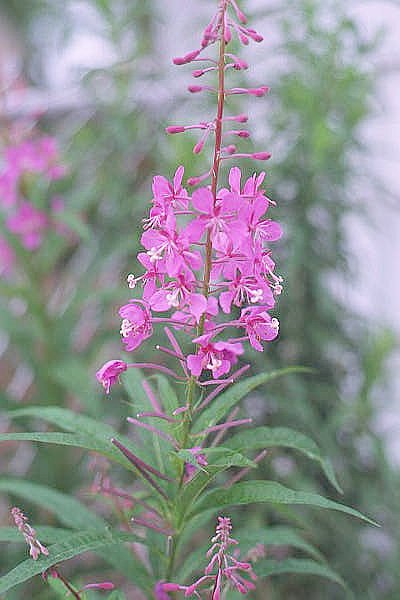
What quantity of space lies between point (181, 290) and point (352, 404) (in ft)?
2.70

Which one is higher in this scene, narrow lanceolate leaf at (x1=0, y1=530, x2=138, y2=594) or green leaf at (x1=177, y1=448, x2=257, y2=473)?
green leaf at (x1=177, y1=448, x2=257, y2=473)

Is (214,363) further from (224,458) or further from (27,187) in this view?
(27,187)

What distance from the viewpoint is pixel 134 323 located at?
67 centimetres

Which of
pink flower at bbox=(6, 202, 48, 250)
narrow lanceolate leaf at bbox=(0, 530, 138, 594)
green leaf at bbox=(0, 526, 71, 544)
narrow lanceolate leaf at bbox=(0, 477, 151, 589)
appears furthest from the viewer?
pink flower at bbox=(6, 202, 48, 250)

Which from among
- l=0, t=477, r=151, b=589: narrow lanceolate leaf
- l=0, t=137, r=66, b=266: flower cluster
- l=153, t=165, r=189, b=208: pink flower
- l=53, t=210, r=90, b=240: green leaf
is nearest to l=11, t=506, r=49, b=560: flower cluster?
l=0, t=477, r=151, b=589: narrow lanceolate leaf

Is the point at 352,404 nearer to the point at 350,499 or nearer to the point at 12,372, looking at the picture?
the point at 350,499

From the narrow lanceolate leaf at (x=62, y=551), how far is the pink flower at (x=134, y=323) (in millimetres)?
190

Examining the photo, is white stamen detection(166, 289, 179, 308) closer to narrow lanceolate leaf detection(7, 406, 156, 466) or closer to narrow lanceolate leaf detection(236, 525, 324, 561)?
narrow lanceolate leaf detection(7, 406, 156, 466)

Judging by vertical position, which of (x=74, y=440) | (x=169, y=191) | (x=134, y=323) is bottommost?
(x=74, y=440)

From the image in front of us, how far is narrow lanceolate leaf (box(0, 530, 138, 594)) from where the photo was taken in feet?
2.03

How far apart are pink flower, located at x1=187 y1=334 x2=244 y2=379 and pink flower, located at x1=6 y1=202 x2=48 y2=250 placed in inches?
36.1

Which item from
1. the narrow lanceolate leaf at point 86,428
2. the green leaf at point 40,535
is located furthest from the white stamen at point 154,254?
the green leaf at point 40,535

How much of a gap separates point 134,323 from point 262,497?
8.0 inches

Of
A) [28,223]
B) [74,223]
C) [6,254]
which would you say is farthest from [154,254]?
[6,254]
